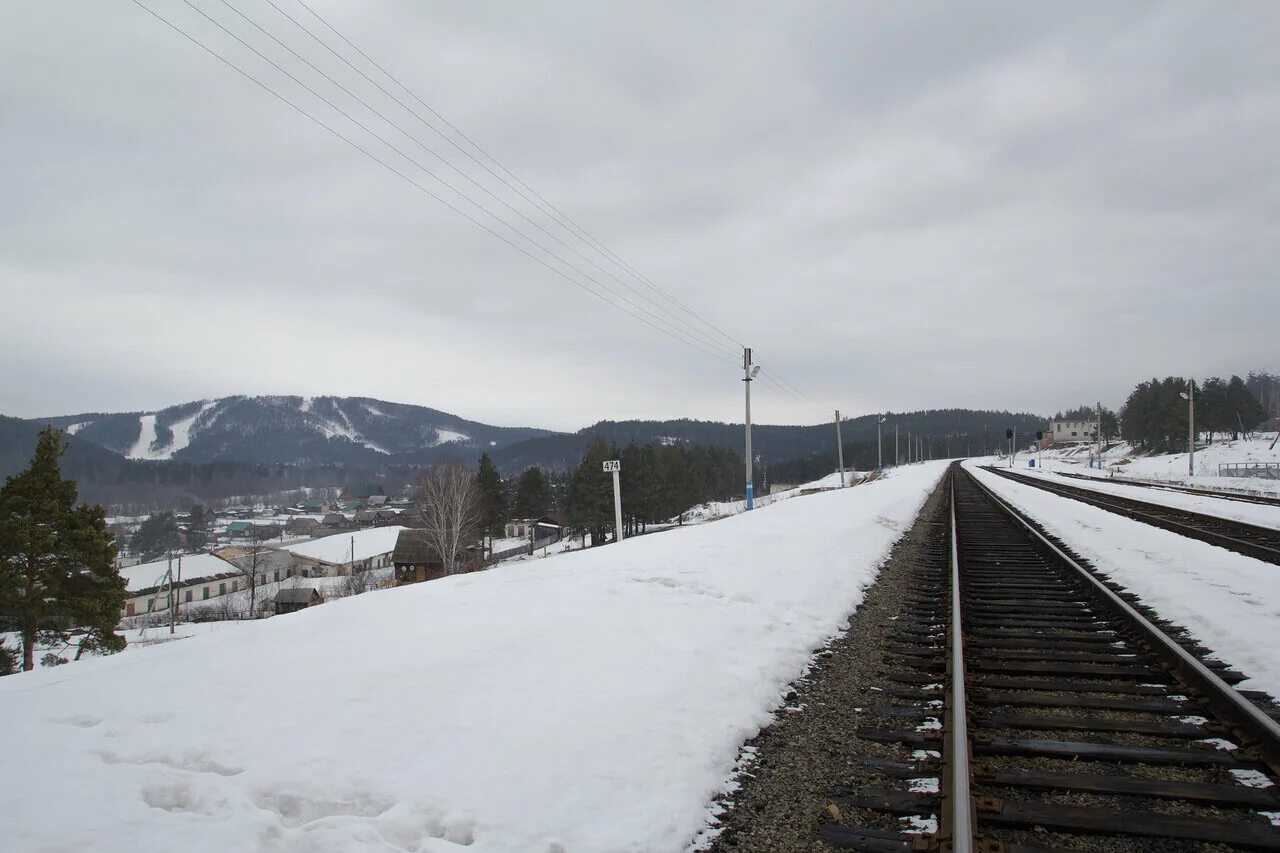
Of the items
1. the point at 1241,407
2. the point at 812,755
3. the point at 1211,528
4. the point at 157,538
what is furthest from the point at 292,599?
the point at 1241,407

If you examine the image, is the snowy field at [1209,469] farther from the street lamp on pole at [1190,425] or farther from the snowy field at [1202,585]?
the snowy field at [1202,585]

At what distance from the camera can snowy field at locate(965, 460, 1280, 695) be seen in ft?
22.4

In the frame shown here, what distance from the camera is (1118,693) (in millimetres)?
5754

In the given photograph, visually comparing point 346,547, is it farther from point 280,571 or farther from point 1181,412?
point 1181,412

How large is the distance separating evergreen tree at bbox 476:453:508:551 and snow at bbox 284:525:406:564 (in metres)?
17.0

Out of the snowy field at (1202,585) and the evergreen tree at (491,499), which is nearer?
the snowy field at (1202,585)

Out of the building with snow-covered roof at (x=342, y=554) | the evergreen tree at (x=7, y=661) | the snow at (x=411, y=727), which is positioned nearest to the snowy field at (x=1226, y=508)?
the snow at (x=411, y=727)

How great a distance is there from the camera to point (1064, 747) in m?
4.55

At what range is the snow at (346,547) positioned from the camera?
3087 inches

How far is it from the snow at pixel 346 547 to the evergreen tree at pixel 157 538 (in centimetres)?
2192

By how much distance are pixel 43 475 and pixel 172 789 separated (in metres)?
28.8

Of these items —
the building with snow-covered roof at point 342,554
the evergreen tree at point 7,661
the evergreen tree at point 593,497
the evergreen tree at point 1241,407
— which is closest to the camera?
→ the evergreen tree at point 7,661

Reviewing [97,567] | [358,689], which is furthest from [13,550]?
[358,689]

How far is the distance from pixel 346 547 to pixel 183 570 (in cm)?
1861
